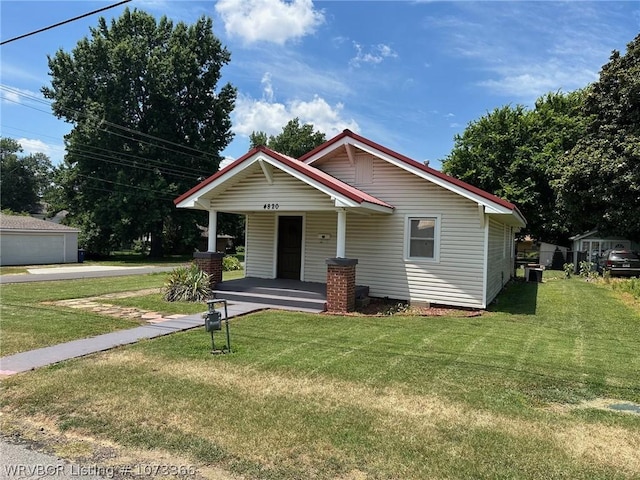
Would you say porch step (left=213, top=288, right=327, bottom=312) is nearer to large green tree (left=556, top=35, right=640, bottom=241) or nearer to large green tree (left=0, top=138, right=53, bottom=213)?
large green tree (left=556, top=35, right=640, bottom=241)

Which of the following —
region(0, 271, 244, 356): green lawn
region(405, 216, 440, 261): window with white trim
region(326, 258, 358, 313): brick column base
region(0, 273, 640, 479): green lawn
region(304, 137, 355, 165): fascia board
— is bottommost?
region(0, 271, 244, 356): green lawn

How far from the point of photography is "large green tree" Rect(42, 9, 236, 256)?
1245 inches

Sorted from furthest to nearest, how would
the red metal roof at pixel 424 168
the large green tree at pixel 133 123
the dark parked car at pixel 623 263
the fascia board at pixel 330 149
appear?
the large green tree at pixel 133 123, the dark parked car at pixel 623 263, the fascia board at pixel 330 149, the red metal roof at pixel 424 168

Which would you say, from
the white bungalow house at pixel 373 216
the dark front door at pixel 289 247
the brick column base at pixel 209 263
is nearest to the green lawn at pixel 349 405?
the white bungalow house at pixel 373 216

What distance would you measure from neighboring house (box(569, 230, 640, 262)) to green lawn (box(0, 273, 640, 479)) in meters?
21.1

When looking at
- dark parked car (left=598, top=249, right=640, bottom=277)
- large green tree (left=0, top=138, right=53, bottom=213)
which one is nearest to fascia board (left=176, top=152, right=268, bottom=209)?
dark parked car (left=598, top=249, right=640, bottom=277)

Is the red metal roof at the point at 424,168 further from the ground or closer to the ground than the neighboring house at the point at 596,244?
further from the ground

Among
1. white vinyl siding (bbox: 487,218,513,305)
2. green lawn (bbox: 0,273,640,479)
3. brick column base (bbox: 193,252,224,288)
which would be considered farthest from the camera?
brick column base (bbox: 193,252,224,288)

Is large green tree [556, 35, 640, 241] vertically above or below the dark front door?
above

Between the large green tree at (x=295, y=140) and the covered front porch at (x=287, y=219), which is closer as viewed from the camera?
the covered front porch at (x=287, y=219)

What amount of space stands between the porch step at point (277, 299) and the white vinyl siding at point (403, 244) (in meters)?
2.22

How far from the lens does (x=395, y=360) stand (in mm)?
6145

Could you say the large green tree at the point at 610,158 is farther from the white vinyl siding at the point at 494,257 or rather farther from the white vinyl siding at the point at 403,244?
the white vinyl siding at the point at 403,244

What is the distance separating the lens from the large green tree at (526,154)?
95.7 ft
